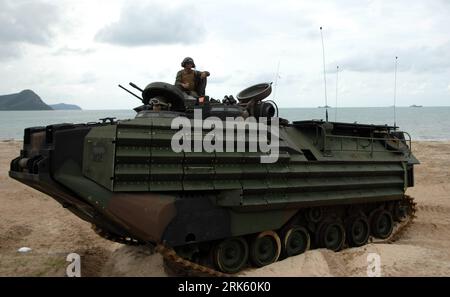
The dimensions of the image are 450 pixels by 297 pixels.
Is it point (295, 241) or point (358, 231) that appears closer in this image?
point (295, 241)

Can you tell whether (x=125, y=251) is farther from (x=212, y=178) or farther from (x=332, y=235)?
(x=332, y=235)

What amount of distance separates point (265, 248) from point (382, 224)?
3771 millimetres

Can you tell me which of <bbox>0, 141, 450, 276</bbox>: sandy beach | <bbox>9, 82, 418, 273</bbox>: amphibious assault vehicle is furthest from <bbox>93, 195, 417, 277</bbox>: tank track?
<bbox>0, 141, 450, 276</bbox>: sandy beach

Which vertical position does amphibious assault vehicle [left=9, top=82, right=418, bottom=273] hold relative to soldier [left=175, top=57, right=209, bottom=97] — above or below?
below

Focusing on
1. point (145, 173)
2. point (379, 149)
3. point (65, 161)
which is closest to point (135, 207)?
point (145, 173)

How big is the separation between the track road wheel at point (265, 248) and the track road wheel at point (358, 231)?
86.7 inches

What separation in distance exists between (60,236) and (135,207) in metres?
5.23

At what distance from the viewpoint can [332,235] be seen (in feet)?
30.6

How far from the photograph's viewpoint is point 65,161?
21.4 feet

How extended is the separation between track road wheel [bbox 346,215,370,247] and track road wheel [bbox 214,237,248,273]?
2.90 meters

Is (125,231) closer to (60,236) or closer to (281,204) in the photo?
(281,204)

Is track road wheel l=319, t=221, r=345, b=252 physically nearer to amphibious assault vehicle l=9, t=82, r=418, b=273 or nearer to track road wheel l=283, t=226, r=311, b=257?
amphibious assault vehicle l=9, t=82, r=418, b=273

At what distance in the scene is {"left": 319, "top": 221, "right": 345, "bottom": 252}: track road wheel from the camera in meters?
9.05

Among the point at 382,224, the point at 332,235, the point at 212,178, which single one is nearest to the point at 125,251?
the point at 212,178
